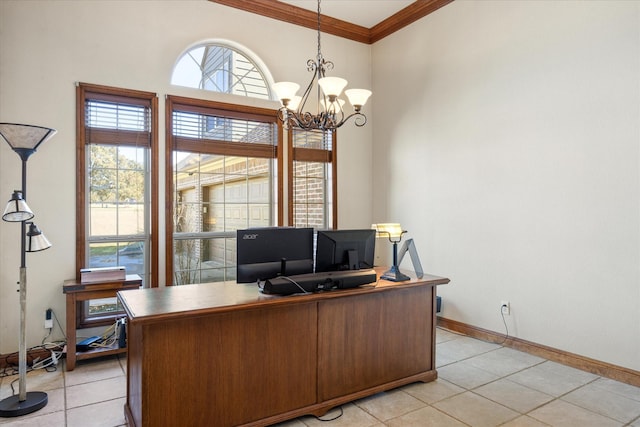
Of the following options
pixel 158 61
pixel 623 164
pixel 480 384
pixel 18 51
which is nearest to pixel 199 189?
pixel 158 61

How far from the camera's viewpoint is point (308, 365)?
2.43 m

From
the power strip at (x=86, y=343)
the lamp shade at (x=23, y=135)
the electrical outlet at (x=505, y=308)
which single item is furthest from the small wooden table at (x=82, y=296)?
the electrical outlet at (x=505, y=308)

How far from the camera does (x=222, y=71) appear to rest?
14.2ft

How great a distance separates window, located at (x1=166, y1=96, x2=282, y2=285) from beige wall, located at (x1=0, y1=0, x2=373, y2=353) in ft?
0.57

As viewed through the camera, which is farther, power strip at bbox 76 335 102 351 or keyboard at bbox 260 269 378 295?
power strip at bbox 76 335 102 351

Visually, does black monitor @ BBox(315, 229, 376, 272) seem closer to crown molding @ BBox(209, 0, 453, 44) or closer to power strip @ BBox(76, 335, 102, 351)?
power strip @ BBox(76, 335, 102, 351)

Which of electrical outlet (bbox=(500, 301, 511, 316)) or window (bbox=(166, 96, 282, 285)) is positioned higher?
window (bbox=(166, 96, 282, 285))

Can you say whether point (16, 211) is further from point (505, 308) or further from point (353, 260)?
point (505, 308)

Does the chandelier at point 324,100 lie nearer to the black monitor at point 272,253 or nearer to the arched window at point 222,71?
the black monitor at point 272,253

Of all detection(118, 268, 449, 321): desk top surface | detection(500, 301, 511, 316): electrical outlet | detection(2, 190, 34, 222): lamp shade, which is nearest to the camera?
detection(118, 268, 449, 321): desk top surface

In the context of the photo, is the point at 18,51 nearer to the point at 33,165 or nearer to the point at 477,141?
the point at 33,165

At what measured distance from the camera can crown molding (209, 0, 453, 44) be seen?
14.3 ft

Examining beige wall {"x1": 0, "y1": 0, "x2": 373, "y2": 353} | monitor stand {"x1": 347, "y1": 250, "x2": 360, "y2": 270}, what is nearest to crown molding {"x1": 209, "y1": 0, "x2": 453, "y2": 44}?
beige wall {"x1": 0, "y1": 0, "x2": 373, "y2": 353}

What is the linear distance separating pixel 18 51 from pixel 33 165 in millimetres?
950
